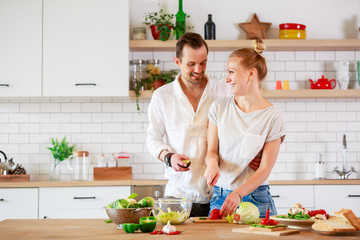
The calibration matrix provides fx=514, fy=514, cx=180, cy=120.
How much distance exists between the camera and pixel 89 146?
208 inches

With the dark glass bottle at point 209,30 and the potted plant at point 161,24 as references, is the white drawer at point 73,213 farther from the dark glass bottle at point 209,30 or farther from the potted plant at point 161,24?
the dark glass bottle at point 209,30

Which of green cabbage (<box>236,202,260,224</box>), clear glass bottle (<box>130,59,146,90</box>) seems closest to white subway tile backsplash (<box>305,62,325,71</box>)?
clear glass bottle (<box>130,59,146,90</box>)

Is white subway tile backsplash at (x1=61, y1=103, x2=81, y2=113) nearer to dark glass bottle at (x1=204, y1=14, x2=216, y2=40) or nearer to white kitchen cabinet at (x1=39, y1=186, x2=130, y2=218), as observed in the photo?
white kitchen cabinet at (x1=39, y1=186, x2=130, y2=218)

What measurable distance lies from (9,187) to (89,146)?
961 mm

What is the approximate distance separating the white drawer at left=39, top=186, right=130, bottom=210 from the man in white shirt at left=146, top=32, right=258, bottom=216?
1523mm

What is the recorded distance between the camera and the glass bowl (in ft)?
7.39

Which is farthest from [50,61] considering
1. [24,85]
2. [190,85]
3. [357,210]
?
[357,210]

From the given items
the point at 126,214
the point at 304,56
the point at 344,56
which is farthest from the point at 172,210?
the point at 344,56

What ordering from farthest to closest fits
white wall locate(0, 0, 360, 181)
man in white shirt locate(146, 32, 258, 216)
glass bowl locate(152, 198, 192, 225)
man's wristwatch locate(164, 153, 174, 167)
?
white wall locate(0, 0, 360, 181)
man in white shirt locate(146, 32, 258, 216)
man's wristwatch locate(164, 153, 174, 167)
glass bowl locate(152, 198, 192, 225)

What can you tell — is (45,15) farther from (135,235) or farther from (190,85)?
(135,235)

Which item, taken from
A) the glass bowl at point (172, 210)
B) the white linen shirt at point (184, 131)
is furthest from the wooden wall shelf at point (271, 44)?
the glass bowl at point (172, 210)

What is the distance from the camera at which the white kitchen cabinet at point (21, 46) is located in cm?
491

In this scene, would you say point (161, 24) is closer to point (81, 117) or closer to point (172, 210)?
point (81, 117)

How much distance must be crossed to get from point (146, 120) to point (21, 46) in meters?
1.43
